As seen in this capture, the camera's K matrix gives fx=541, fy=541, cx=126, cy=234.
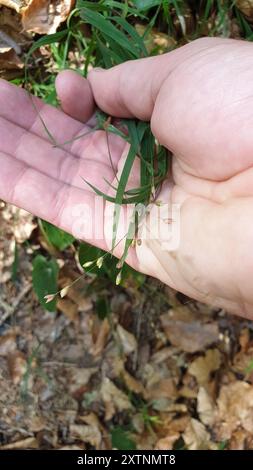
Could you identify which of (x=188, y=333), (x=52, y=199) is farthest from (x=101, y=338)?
(x=52, y=199)

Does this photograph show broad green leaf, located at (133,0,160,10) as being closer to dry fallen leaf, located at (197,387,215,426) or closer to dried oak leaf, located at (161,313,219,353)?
dried oak leaf, located at (161,313,219,353)

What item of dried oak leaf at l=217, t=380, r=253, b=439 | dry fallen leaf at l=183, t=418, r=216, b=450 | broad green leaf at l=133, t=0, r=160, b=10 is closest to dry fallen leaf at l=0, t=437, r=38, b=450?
dry fallen leaf at l=183, t=418, r=216, b=450

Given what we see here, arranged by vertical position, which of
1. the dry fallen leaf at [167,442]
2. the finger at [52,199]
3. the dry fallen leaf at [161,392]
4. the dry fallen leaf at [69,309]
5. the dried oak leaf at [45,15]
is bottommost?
the dry fallen leaf at [167,442]

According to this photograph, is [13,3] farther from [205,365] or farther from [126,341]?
[205,365]

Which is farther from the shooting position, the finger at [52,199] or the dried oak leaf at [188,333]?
the dried oak leaf at [188,333]

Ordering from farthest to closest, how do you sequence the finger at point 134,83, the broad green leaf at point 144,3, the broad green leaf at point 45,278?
the broad green leaf at point 45,278, the broad green leaf at point 144,3, the finger at point 134,83

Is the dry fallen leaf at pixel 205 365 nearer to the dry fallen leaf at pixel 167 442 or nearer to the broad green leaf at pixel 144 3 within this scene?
the dry fallen leaf at pixel 167 442

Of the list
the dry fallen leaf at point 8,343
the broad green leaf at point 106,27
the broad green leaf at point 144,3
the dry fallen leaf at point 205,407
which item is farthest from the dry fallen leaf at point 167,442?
the broad green leaf at point 144,3
